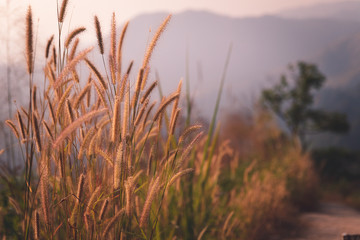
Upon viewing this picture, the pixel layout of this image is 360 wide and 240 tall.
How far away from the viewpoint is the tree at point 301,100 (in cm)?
2208

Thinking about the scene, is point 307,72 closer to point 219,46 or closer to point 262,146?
point 262,146

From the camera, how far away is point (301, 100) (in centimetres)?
2273

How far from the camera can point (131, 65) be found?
1.42 meters

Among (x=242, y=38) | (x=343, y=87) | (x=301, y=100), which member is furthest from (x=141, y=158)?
(x=242, y=38)

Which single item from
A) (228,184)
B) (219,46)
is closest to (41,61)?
(228,184)

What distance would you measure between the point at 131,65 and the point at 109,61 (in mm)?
161

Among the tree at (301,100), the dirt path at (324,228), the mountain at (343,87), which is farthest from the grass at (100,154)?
the mountain at (343,87)

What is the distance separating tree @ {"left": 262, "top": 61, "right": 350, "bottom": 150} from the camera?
22078mm

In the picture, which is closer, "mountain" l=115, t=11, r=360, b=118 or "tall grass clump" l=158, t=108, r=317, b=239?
"tall grass clump" l=158, t=108, r=317, b=239

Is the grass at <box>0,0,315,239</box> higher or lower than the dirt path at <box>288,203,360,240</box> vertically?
higher

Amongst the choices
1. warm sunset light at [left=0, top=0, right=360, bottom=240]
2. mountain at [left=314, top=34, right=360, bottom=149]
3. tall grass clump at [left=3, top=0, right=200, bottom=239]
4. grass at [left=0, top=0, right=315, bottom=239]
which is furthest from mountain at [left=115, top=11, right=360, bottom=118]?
tall grass clump at [left=3, top=0, right=200, bottom=239]

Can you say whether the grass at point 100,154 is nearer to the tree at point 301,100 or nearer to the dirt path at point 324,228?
the dirt path at point 324,228

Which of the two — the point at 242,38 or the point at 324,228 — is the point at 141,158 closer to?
the point at 324,228

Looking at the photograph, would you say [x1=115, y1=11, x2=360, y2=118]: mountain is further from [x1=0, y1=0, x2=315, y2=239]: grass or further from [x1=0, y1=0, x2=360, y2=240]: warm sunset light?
[x1=0, y1=0, x2=315, y2=239]: grass
